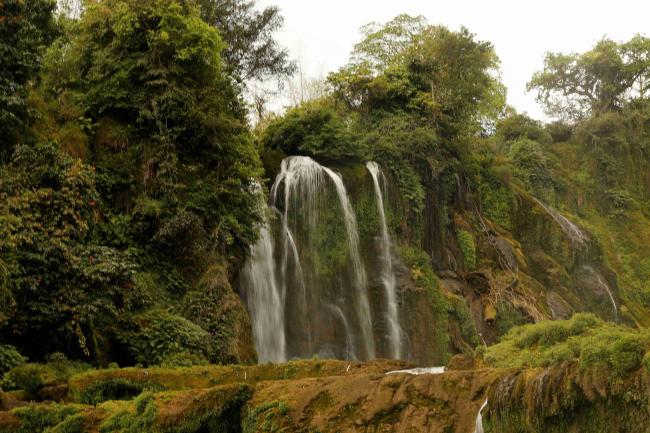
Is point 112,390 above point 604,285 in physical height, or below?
below

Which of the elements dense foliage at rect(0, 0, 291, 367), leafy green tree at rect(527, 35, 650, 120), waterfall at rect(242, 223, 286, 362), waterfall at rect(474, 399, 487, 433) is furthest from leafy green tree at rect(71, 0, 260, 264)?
leafy green tree at rect(527, 35, 650, 120)

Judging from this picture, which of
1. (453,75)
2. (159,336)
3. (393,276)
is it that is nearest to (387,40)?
(453,75)

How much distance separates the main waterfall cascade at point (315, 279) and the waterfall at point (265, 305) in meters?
0.02

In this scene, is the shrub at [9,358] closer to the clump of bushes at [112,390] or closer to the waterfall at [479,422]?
the clump of bushes at [112,390]

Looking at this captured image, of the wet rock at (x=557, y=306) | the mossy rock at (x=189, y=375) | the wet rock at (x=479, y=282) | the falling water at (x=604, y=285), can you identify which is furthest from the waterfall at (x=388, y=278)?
the falling water at (x=604, y=285)

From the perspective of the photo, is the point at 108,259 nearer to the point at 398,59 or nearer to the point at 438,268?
the point at 438,268

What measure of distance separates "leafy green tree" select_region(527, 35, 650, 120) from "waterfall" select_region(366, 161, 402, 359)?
1984cm

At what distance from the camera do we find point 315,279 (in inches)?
683

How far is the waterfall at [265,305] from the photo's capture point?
50.3 feet

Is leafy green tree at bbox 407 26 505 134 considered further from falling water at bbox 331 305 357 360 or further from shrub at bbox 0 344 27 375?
shrub at bbox 0 344 27 375

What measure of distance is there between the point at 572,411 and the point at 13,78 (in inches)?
429

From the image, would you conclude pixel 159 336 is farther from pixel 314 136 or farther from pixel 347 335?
pixel 314 136

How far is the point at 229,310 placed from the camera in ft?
42.1

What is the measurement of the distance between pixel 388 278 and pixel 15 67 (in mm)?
11154
